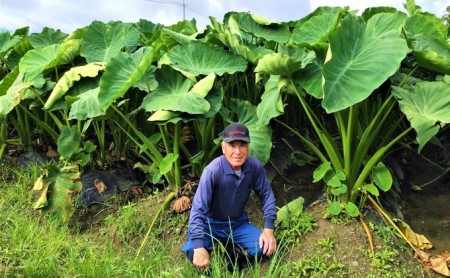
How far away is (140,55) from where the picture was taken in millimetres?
3105

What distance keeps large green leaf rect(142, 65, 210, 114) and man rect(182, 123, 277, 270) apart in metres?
0.43

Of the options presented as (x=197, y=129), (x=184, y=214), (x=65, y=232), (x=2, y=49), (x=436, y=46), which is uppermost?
(x=436, y=46)

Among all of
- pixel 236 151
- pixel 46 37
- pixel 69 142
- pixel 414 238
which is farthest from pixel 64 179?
pixel 414 238

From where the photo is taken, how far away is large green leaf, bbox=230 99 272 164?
286cm

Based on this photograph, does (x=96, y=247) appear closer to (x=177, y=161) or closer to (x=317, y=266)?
(x=177, y=161)

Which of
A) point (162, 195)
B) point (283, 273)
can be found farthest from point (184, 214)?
point (283, 273)

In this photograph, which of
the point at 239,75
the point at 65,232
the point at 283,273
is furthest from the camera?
the point at 239,75

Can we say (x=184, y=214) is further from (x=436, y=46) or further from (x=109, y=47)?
(x=436, y=46)

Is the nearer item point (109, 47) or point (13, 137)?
point (109, 47)

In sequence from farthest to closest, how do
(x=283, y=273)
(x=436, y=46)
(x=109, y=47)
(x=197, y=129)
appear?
(x=109, y=47)
(x=197, y=129)
(x=436, y=46)
(x=283, y=273)

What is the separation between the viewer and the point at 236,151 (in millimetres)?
2309

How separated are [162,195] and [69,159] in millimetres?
782

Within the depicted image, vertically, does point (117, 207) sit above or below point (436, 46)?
below

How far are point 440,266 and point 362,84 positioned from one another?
3.50ft
